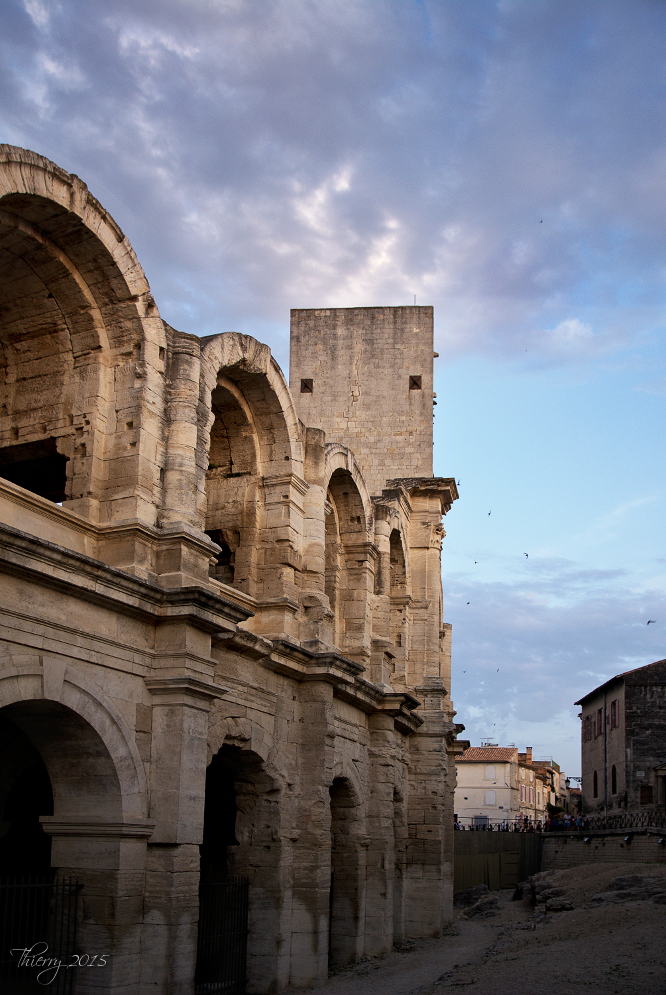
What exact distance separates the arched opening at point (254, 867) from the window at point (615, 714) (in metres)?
29.9

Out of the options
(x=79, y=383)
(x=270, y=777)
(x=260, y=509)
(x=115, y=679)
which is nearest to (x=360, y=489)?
(x=260, y=509)

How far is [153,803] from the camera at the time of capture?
941 centimetres

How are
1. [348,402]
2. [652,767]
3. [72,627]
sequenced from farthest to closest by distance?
[652,767] → [348,402] → [72,627]

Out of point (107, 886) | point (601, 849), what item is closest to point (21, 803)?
point (107, 886)

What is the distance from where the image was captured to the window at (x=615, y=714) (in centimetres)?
3978

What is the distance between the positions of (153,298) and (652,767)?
107 ft

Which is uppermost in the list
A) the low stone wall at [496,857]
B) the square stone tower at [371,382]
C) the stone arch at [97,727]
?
the square stone tower at [371,382]

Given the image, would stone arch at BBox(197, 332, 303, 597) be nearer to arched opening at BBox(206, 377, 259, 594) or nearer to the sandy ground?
arched opening at BBox(206, 377, 259, 594)

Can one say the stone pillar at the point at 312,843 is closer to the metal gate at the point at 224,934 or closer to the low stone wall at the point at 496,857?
the metal gate at the point at 224,934

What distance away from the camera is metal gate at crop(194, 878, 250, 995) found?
11878 mm

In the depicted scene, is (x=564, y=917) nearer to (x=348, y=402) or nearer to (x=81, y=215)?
(x=348, y=402)

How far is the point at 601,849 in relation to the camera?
30359 millimetres

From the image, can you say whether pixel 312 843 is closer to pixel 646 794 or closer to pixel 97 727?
pixel 97 727
